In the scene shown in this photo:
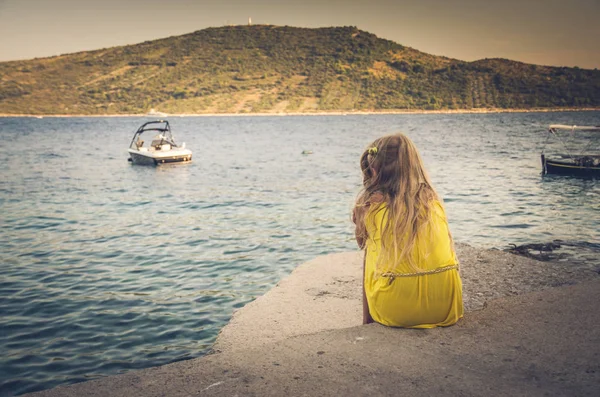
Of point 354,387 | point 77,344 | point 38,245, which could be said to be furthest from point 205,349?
point 38,245

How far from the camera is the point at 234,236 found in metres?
12.6

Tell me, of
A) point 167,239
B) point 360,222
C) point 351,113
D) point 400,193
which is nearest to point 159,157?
point 167,239

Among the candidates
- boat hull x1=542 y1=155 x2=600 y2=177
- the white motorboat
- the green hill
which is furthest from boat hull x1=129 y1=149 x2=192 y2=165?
the green hill

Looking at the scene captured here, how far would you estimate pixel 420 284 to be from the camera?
3613 millimetres

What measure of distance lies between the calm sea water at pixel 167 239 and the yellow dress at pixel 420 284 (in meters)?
3.17

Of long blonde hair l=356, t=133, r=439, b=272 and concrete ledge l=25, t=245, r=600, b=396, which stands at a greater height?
long blonde hair l=356, t=133, r=439, b=272

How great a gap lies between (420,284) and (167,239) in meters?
9.89

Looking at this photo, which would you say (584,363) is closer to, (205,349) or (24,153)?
(205,349)

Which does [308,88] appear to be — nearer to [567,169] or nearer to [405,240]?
[567,169]

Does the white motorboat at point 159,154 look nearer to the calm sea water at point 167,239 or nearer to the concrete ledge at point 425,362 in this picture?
the calm sea water at point 167,239

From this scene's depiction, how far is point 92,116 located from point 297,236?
166m

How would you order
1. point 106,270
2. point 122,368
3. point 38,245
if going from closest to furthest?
point 122,368 → point 106,270 → point 38,245

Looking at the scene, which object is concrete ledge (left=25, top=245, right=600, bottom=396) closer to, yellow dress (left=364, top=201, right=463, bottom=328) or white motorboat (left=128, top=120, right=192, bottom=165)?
yellow dress (left=364, top=201, right=463, bottom=328)

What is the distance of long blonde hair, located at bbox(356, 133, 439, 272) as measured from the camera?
360 centimetres
